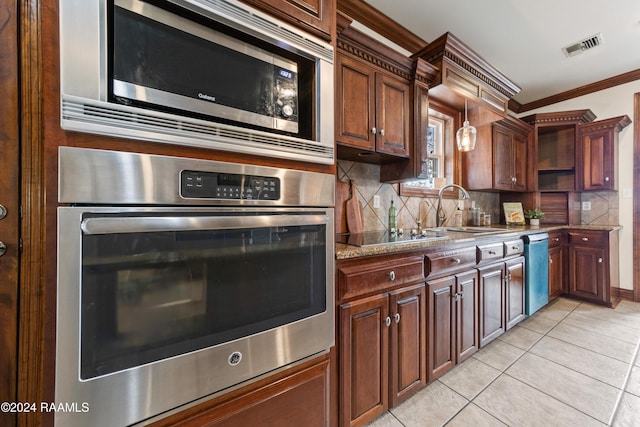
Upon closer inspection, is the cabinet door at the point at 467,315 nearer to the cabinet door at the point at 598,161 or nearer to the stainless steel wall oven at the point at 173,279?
the stainless steel wall oven at the point at 173,279

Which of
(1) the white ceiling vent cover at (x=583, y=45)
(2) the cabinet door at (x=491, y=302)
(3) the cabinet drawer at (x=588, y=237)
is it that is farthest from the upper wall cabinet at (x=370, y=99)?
(3) the cabinet drawer at (x=588, y=237)

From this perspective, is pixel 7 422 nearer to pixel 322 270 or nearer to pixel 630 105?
pixel 322 270

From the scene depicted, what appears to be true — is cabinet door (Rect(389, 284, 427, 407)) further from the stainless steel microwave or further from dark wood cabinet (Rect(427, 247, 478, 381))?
the stainless steel microwave

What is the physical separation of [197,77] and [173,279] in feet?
1.94

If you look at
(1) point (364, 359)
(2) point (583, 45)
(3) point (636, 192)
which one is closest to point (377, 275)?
(1) point (364, 359)

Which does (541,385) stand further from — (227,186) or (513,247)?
(227,186)

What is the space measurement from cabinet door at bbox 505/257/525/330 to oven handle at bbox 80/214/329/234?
7.00ft

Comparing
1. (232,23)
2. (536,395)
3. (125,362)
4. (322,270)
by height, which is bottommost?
(536,395)

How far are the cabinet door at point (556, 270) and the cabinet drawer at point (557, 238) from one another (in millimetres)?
48

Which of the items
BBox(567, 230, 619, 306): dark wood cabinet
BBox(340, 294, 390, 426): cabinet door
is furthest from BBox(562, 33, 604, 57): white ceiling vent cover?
BBox(340, 294, 390, 426): cabinet door

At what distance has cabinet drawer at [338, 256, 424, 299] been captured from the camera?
111cm

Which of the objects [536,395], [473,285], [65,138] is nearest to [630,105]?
[473,285]

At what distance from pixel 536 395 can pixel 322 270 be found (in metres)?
1.70

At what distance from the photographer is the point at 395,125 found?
5.57ft
